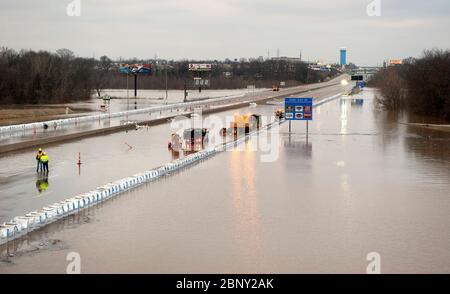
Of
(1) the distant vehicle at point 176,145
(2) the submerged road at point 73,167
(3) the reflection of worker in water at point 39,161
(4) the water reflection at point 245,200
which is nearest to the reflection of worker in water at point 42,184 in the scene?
(2) the submerged road at point 73,167

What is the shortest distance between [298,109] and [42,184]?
102 ft

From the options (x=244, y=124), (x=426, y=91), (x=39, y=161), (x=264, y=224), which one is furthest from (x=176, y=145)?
(x=426, y=91)

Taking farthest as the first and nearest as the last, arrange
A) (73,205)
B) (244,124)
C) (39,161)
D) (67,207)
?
(244,124) < (39,161) < (73,205) < (67,207)

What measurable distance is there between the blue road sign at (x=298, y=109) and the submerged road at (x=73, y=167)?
1138 cm

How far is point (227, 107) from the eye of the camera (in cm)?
9506

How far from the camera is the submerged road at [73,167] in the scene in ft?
85.4

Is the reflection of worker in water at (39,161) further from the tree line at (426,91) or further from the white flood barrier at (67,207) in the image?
the tree line at (426,91)

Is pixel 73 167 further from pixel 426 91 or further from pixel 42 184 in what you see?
pixel 426 91

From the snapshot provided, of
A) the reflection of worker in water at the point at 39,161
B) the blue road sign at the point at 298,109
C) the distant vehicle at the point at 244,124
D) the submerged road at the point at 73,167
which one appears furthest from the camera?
the distant vehicle at the point at 244,124

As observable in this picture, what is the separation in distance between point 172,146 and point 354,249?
2623cm

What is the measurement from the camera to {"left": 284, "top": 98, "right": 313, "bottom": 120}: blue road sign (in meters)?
55.2

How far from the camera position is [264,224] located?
22141mm
